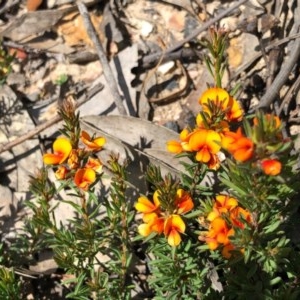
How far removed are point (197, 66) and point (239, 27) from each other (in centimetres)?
58

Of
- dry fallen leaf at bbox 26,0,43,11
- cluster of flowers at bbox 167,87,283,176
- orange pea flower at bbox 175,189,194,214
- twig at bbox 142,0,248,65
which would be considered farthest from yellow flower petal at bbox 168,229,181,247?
dry fallen leaf at bbox 26,0,43,11

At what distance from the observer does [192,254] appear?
412cm

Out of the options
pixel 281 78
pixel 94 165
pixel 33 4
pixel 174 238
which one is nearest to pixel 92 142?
pixel 94 165

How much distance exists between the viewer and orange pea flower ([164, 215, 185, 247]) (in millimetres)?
3572

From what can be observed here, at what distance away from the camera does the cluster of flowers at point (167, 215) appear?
3.58 meters

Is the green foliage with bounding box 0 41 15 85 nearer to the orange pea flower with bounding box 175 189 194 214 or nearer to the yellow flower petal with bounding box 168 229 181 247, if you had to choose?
the orange pea flower with bounding box 175 189 194 214

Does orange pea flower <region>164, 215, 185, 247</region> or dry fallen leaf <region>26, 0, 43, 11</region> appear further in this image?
dry fallen leaf <region>26, 0, 43, 11</region>

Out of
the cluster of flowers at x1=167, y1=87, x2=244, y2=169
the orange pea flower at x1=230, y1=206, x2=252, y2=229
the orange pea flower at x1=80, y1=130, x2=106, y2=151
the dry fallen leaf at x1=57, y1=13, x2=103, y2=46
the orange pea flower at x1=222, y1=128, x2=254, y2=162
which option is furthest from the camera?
the dry fallen leaf at x1=57, y1=13, x2=103, y2=46

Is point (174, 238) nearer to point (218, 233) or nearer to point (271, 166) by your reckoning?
point (218, 233)

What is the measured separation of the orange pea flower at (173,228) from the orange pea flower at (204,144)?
38 cm

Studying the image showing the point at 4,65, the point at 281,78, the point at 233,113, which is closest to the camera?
the point at 233,113

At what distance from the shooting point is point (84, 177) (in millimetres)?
3779

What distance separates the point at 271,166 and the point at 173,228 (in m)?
0.97

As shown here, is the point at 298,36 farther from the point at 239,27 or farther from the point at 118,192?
the point at 118,192
